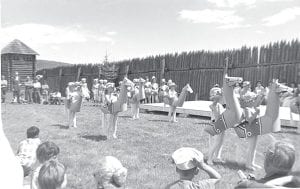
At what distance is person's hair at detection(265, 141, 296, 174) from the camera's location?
7.99ft

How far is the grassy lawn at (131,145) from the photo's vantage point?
15.7ft

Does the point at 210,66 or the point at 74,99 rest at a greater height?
the point at 210,66

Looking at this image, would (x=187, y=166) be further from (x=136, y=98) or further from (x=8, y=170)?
(x=136, y=98)

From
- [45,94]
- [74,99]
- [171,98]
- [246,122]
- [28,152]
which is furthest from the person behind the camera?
[45,94]

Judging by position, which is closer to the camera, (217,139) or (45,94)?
(217,139)

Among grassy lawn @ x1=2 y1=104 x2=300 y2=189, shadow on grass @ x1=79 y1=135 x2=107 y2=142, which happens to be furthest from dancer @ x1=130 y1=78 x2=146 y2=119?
shadow on grass @ x1=79 y1=135 x2=107 y2=142

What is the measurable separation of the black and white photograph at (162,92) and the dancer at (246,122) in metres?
0.01

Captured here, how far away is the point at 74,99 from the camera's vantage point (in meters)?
8.04

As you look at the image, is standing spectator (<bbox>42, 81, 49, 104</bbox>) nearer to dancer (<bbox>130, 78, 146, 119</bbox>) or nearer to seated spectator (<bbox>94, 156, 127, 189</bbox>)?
dancer (<bbox>130, 78, 146, 119</bbox>)

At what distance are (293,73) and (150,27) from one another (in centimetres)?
381

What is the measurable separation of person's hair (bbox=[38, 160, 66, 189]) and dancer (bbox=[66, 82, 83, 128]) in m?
5.15

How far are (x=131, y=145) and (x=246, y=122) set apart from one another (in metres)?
2.08

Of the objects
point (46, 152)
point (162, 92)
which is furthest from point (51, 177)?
point (162, 92)

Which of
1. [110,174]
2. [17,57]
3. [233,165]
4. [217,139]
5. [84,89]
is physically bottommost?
[233,165]
